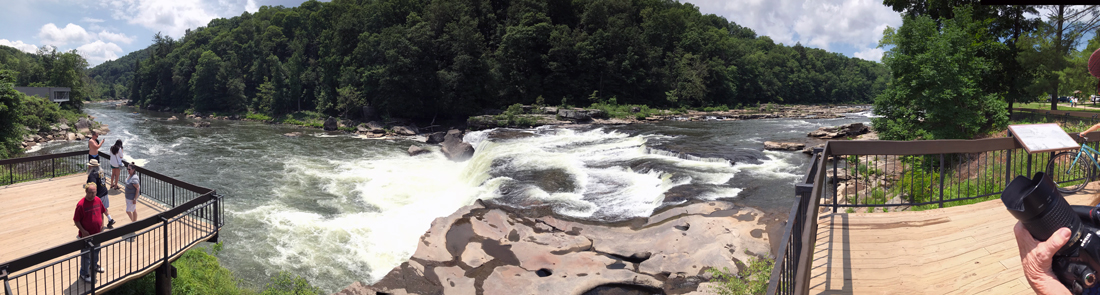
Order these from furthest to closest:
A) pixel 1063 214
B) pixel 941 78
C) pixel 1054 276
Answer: pixel 941 78 → pixel 1054 276 → pixel 1063 214

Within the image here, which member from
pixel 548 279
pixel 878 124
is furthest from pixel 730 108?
pixel 548 279

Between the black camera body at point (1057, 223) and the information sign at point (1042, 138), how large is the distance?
14.0ft

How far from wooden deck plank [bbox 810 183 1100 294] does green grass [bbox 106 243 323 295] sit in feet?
28.8

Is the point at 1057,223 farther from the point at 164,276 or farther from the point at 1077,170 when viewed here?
the point at 164,276

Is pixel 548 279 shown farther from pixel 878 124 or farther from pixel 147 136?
pixel 147 136

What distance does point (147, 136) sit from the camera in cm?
3862

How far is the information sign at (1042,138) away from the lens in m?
5.84

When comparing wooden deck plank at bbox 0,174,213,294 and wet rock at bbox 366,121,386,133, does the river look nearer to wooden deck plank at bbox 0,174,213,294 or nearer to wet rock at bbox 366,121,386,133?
wooden deck plank at bbox 0,174,213,294

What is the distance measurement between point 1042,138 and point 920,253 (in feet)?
8.15

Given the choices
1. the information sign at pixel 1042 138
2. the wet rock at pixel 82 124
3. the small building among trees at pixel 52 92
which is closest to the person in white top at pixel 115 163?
the information sign at pixel 1042 138

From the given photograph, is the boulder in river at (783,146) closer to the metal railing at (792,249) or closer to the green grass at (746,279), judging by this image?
the green grass at (746,279)

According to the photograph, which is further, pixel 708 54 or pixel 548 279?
pixel 708 54

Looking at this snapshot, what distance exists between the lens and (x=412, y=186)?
1900cm

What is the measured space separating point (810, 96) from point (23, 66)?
368 feet
